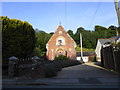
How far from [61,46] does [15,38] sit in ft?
66.1

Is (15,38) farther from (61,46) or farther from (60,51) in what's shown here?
(60,51)

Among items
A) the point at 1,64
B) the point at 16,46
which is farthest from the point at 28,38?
A: the point at 1,64

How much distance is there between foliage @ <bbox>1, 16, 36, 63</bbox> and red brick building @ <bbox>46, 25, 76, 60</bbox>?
17496 millimetres

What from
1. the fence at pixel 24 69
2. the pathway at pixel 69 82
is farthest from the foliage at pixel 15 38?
the pathway at pixel 69 82

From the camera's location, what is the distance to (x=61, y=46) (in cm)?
3184

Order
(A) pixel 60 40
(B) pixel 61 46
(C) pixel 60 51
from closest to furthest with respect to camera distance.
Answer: (B) pixel 61 46 < (C) pixel 60 51 < (A) pixel 60 40

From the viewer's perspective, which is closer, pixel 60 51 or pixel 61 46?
pixel 61 46

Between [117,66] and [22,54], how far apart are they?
10458 mm

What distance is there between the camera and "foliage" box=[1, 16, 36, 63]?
39.8 ft

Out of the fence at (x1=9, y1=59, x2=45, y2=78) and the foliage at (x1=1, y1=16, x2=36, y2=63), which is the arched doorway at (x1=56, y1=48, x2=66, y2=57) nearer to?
the foliage at (x1=1, y1=16, x2=36, y2=63)

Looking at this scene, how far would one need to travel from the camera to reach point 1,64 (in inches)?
483

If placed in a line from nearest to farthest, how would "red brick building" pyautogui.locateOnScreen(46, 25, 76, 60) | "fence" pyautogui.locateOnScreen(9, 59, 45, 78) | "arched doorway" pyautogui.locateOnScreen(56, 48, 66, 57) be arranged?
"fence" pyautogui.locateOnScreen(9, 59, 45, 78) < "red brick building" pyautogui.locateOnScreen(46, 25, 76, 60) < "arched doorway" pyautogui.locateOnScreen(56, 48, 66, 57)

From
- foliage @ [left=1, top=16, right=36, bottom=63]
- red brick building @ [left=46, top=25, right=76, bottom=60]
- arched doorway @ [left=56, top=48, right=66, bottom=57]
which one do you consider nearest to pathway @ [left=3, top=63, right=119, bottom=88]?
foliage @ [left=1, top=16, right=36, bottom=63]

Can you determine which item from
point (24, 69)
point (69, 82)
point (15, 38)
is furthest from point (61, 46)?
point (69, 82)
